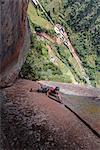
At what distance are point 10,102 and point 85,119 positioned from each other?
2.86 metres

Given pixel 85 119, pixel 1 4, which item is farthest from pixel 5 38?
pixel 85 119

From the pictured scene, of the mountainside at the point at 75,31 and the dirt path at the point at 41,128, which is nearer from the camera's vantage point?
the dirt path at the point at 41,128

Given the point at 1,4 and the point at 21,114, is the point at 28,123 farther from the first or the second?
the point at 1,4

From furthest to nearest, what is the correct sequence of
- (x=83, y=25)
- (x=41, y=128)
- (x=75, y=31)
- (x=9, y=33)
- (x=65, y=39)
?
1. (x=83, y=25)
2. (x=75, y=31)
3. (x=65, y=39)
4. (x=9, y=33)
5. (x=41, y=128)

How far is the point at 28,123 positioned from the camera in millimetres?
10352

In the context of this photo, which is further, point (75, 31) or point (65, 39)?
point (75, 31)

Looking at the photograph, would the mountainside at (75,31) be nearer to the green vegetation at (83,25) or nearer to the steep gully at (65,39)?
the green vegetation at (83,25)

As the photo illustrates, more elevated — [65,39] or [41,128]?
[65,39]

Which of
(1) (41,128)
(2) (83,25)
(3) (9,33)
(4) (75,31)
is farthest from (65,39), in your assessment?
(1) (41,128)

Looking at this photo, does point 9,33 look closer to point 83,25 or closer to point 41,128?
point 41,128

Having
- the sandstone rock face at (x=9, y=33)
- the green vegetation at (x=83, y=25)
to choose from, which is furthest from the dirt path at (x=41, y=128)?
the green vegetation at (x=83, y=25)

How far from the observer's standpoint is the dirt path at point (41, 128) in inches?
351

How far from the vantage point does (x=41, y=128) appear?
33.5 feet

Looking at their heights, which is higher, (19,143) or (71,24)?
(71,24)
